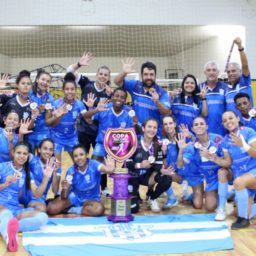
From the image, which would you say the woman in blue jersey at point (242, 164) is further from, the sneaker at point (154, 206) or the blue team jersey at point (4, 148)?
the blue team jersey at point (4, 148)

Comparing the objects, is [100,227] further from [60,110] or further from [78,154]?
[60,110]

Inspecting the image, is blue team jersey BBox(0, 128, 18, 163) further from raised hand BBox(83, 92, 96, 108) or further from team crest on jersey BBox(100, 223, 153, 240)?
team crest on jersey BBox(100, 223, 153, 240)

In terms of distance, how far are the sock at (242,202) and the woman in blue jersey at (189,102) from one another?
1471 millimetres

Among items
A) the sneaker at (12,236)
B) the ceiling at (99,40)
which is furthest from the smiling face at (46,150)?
the ceiling at (99,40)

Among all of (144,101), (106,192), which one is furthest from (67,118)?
(106,192)

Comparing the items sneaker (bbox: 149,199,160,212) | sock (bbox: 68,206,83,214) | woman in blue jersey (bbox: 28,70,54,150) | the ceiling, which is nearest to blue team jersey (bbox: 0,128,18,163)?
woman in blue jersey (bbox: 28,70,54,150)

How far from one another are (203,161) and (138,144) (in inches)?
29.1

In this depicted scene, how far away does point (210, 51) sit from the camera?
48.4 feet

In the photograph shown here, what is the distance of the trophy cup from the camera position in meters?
4.02

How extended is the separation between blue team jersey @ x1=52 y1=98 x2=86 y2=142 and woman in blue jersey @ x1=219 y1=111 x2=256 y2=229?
187 centimetres

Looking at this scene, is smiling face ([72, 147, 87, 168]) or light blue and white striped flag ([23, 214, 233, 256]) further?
smiling face ([72, 147, 87, 168])

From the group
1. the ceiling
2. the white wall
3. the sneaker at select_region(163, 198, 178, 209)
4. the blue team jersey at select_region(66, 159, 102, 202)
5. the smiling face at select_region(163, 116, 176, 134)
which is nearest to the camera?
the blue team jersey at select_region(66, 159, 102, 202)

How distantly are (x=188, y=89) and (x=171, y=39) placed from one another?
9.57 m

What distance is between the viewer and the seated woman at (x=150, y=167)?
15.0 ft
